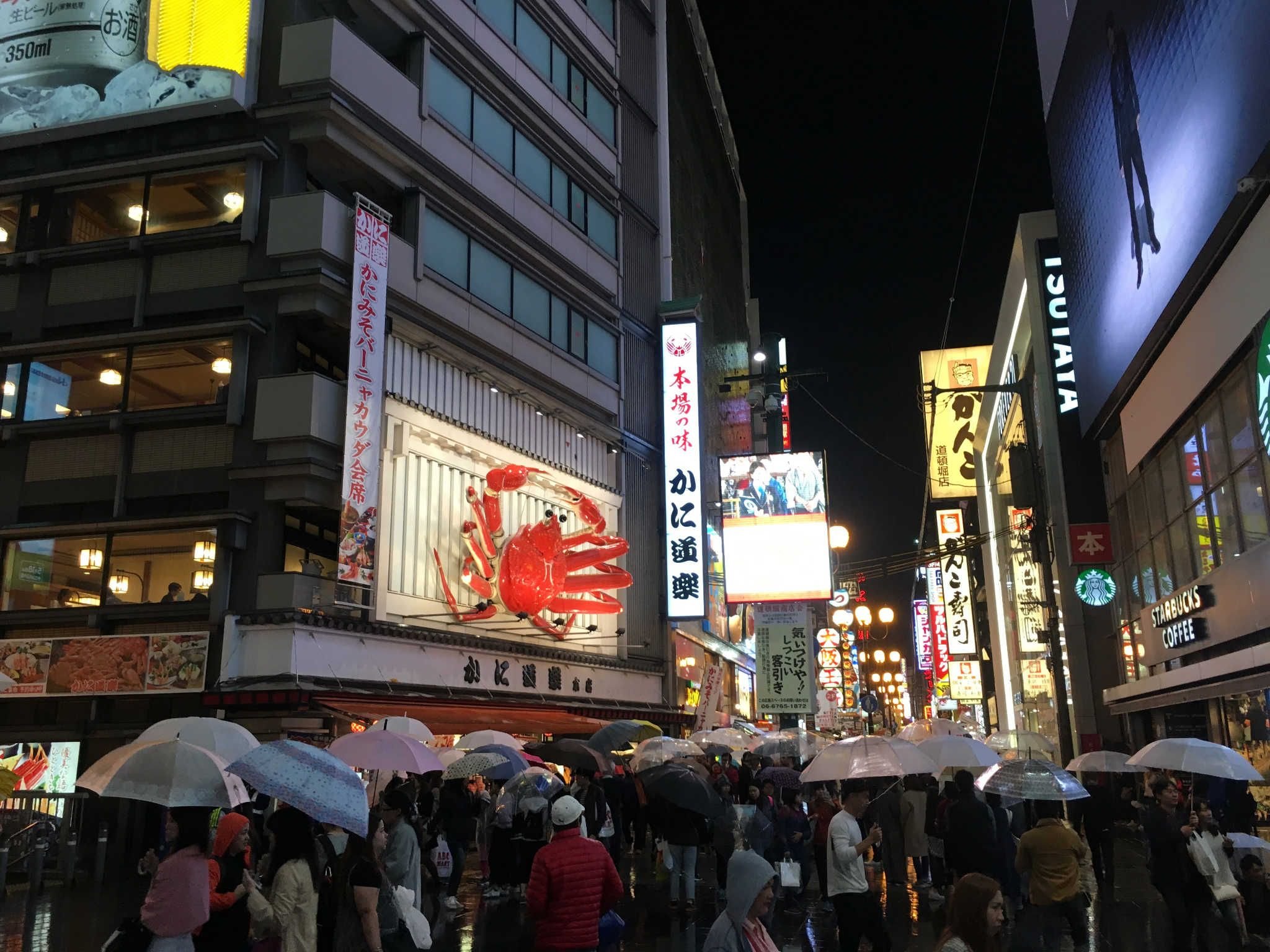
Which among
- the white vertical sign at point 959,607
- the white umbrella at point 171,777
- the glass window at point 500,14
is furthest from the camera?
the white vertical sign at point 959,607

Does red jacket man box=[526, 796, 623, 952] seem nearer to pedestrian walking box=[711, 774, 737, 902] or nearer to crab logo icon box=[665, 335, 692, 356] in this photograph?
pedestrian walking box=[711, 774, 737, 902]

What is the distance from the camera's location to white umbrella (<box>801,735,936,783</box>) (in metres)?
10.5


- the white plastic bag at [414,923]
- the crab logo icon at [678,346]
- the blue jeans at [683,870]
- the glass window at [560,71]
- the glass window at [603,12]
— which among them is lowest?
the blue jeans at [683,870]

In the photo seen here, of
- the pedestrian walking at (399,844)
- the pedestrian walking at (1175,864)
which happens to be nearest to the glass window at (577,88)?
the pedestrian walking at (1175,864)

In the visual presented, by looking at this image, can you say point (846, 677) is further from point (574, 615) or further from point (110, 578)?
point (110, 578)

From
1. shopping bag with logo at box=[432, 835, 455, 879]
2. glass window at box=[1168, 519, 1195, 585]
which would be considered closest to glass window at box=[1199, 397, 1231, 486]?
glass window at box=[1168, 519, 1195, 585]

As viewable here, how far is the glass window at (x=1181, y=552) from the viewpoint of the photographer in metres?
21.5

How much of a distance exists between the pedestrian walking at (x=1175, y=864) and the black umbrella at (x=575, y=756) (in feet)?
23.8

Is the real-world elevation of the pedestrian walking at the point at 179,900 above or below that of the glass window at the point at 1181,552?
below

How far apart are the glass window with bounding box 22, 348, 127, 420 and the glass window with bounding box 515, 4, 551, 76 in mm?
13899

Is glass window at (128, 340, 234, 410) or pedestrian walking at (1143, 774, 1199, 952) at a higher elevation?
glass window at (128, 340, 234, 410)

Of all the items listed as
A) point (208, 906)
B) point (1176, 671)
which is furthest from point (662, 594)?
point (208, 906)

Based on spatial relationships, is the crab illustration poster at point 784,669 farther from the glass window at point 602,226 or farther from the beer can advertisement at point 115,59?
the beer can advertisement at point 115,59

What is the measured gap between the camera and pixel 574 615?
29.0 m
